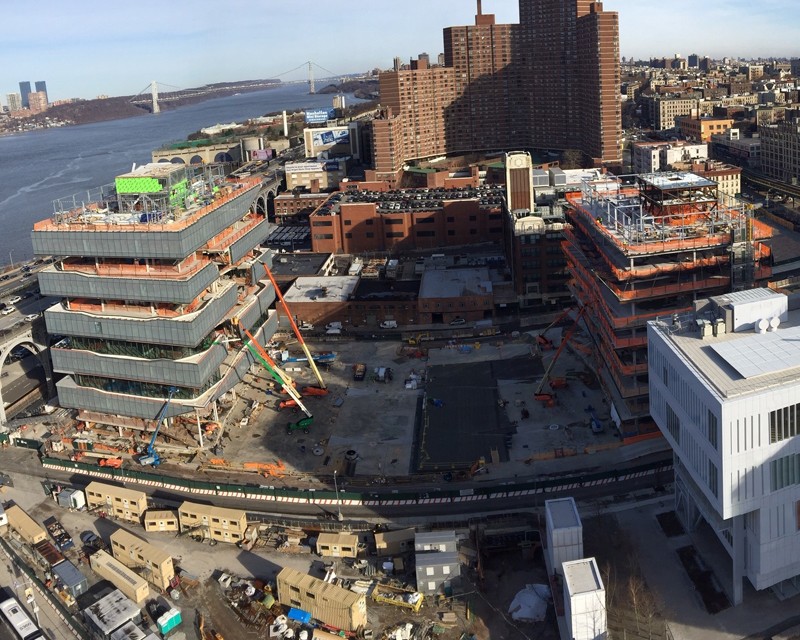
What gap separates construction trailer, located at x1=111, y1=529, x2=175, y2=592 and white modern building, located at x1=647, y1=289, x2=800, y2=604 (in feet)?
59.9

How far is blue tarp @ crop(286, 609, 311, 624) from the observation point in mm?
27391

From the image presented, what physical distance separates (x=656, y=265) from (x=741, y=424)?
12.2 m

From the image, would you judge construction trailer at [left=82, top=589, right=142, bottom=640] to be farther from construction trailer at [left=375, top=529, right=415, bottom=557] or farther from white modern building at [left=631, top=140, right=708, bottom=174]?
white modern building at [left=631, top=140, right=708, bottom=174]

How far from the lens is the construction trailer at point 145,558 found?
29859mm

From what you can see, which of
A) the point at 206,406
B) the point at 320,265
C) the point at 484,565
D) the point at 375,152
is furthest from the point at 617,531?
the point at 375,152

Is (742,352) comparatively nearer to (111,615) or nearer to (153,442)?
(111,615)

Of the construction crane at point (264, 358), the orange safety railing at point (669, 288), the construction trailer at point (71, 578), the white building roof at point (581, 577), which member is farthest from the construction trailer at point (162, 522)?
the orange safety railing at point (669, 288)

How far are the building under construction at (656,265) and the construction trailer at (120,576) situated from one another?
20545 millimetres

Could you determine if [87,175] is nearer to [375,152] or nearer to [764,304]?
[375,152]

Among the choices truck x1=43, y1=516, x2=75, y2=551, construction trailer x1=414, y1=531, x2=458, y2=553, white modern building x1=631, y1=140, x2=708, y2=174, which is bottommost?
truck x1=43, y1=516, x2=75, y2=551

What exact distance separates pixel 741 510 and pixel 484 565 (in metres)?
9.16

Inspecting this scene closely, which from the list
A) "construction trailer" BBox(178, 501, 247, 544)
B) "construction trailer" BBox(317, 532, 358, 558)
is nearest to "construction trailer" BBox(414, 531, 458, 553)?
"construction trailer" BBox(317, 532, 358, 558)

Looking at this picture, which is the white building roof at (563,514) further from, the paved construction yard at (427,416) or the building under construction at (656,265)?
the building under construction at (656,265)

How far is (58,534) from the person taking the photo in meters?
33.8
